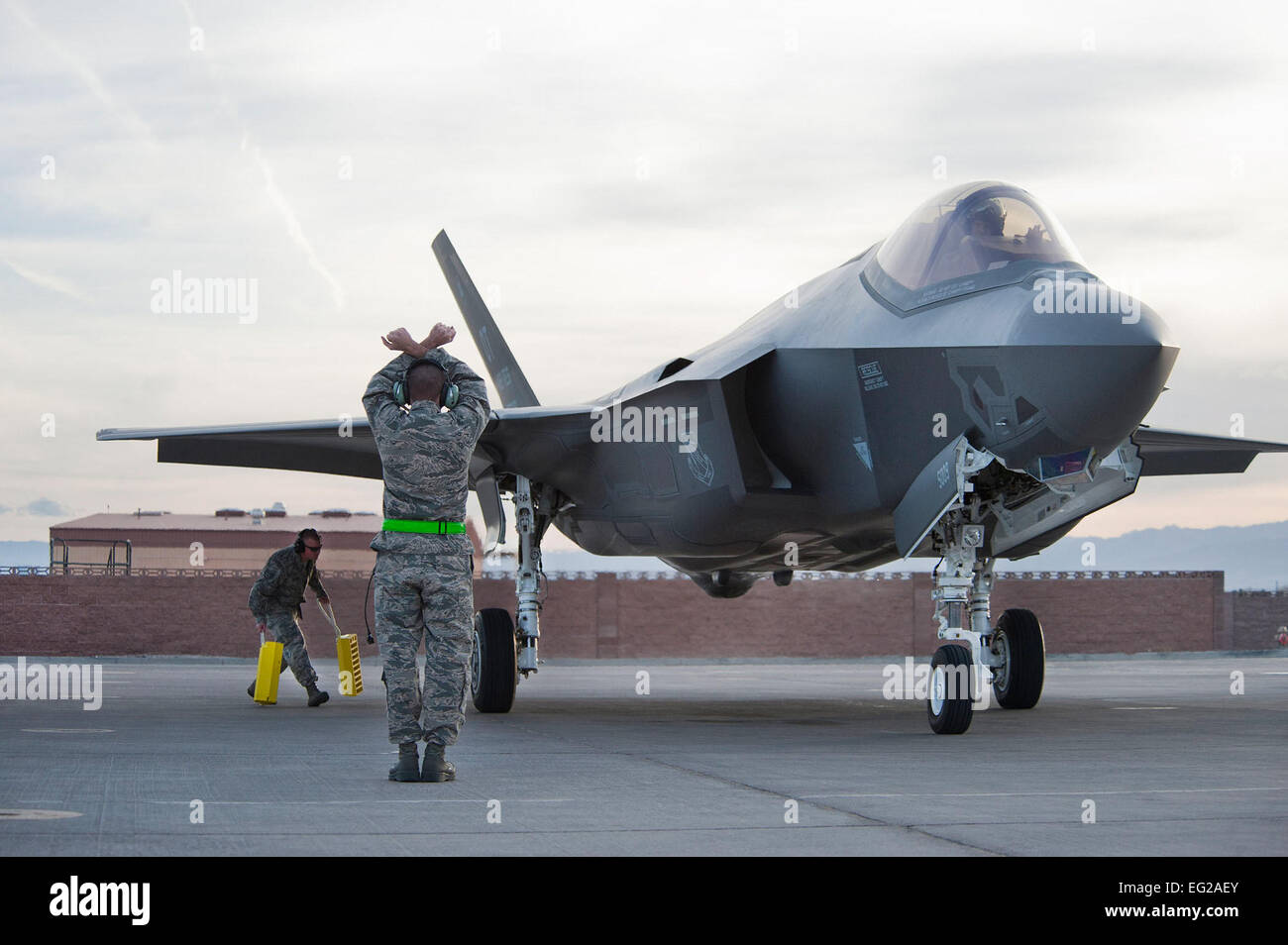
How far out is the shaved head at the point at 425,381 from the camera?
714 centimetres

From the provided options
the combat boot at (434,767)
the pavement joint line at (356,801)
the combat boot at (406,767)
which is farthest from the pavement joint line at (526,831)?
A: the combat boot at (406,767)

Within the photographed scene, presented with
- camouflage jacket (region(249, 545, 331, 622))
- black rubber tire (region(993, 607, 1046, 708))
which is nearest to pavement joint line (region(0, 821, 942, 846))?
black rubber tire (region(993, 607, 1046, 708))

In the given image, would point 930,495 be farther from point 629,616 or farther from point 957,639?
point 629,616

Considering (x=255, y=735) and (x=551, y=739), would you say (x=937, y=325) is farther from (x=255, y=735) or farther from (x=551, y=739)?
(x=255, y=735)

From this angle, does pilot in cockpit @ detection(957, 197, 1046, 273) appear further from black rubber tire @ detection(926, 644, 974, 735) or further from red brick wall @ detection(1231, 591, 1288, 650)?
red brick wall @ detection(1231, 591, 1288, 650)

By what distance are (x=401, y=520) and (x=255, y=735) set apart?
3.69 meters

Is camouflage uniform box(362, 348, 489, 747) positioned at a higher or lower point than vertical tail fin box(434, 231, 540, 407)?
lower

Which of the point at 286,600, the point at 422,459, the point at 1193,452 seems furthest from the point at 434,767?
the point at 1193,452

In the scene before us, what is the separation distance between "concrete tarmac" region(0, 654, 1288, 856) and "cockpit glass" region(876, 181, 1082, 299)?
10.4ft

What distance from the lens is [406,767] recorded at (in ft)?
23.3

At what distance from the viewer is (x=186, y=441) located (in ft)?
48.5

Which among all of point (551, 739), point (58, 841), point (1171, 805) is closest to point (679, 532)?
point (551, 739)

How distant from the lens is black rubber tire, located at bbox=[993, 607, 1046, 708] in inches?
510

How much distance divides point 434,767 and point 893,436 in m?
4.50
